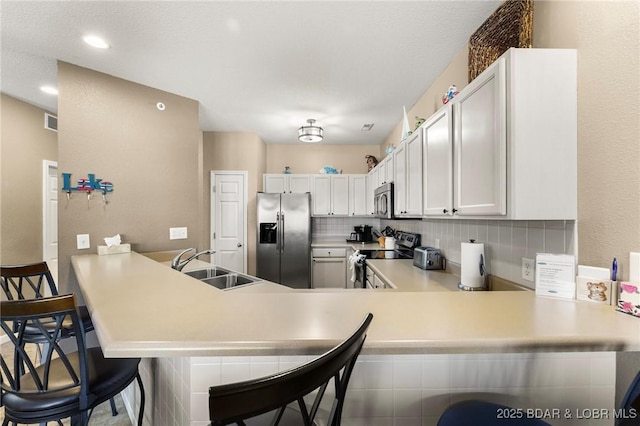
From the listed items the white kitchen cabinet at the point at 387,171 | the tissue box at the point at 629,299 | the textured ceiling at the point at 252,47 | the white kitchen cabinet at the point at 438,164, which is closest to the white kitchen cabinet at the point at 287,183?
the white kitchen cabinet at the point at 387,171

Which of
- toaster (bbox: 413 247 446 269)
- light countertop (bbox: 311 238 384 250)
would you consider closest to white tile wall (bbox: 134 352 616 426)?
toaster (bbox: 413 247 446 269)

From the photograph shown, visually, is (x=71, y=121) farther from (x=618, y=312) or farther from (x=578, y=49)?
(x=618, y=312)

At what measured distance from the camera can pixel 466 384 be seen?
976 millimetres

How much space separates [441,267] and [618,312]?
1.46 m

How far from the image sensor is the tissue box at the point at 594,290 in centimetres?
103

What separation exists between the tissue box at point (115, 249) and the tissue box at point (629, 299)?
3313 mm

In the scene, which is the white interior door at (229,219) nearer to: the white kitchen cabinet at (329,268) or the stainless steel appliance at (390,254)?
the white kitchen cabinet at (329,268)

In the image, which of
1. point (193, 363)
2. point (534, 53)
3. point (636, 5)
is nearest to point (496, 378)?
point (193, 363)

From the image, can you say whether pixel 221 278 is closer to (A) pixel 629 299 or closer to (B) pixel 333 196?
(A) pixel 629 299

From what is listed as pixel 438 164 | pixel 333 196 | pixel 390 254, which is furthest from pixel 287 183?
pixel 438 164

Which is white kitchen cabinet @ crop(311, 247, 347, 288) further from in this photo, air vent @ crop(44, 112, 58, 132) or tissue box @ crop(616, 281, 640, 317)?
air vent @ crop(44, 112, 58, 132)

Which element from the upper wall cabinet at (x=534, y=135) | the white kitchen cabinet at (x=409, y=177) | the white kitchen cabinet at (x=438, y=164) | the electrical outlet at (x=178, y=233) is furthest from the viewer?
the electrical outlet at (x=178, y=233)

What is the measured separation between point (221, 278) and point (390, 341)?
5.49 feet

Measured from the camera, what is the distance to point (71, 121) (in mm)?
2342
